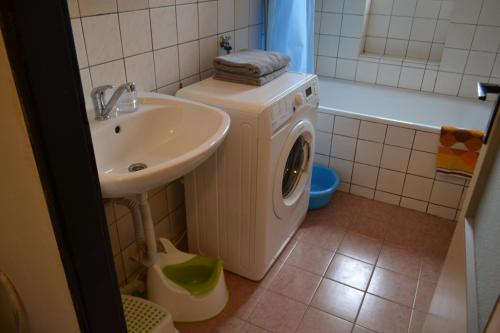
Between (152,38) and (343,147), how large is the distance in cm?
138

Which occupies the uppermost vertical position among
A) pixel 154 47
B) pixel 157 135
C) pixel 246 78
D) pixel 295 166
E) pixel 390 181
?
pixel 154 47

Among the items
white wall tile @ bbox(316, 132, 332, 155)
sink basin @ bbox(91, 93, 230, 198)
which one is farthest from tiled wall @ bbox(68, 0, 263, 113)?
white wall tile @ bbox(316, 132, 332, 155)

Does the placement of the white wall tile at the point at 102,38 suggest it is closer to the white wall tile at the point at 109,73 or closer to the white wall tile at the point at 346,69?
the white wall tile at the point at 109,73

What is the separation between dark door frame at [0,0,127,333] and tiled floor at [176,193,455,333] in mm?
912

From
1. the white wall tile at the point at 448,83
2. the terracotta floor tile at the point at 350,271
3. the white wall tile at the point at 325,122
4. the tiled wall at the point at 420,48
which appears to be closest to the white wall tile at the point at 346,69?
the tiled wall at the point at 420,48

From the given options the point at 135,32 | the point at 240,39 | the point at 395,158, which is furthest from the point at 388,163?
the point at 135,32

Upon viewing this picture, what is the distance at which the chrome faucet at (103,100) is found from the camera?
1340 millimetres

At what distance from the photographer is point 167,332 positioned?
4.84 ft

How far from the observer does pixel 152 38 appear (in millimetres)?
1614

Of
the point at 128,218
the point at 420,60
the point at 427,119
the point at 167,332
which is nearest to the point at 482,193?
the point at 167,332

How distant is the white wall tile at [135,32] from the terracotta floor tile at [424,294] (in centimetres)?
159

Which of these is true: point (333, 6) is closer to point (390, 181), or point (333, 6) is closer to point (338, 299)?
point (390, 181)

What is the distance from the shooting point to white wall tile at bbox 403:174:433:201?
2.35 meters

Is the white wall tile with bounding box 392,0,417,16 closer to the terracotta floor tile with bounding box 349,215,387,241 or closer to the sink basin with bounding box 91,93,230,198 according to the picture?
the terracotta floor tile with bounding box 349,215,387,241
